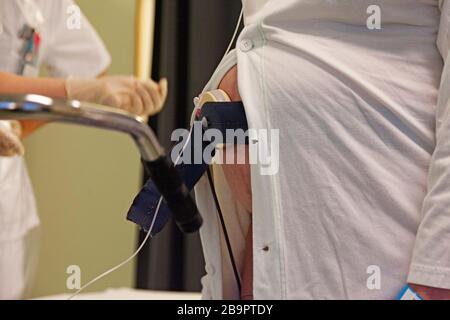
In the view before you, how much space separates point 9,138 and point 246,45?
30cm

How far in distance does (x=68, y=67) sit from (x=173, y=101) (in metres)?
0.18

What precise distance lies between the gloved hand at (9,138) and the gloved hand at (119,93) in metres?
0.09

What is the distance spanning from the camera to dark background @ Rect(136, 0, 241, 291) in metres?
0.79

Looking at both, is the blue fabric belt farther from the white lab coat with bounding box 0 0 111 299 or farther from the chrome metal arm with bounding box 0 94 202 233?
the white lab coat with bounding box 0 0 111 299

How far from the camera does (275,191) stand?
0.54m

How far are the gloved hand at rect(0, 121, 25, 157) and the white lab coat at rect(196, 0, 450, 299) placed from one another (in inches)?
11.3

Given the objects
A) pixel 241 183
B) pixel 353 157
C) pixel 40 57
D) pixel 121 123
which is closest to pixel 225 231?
pixel 241 183

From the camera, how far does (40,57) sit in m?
0.82

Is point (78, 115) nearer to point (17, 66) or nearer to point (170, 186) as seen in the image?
point (170, 186)

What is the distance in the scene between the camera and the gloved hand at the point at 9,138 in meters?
0.65

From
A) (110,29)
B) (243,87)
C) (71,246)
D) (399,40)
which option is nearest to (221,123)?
(243,87)

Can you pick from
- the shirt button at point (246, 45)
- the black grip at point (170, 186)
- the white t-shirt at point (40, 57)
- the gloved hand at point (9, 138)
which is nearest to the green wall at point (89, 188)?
the white t-shirt at point (40, 57)

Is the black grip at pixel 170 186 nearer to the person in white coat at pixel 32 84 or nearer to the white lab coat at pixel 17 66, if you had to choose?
the person in white coat at pixel 32 84

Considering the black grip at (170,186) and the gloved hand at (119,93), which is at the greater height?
the gloved hand at (119,93)
